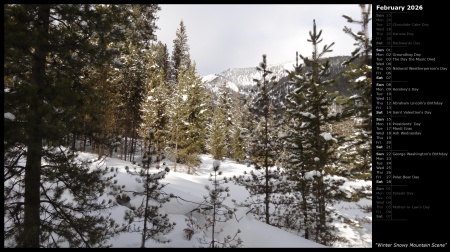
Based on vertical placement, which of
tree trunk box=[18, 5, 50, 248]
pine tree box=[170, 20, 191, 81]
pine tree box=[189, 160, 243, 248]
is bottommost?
pine tree box=[189, 160, 243, 248]

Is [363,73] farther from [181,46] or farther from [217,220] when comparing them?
[181,46]

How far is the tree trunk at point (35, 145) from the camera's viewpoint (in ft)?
20.1

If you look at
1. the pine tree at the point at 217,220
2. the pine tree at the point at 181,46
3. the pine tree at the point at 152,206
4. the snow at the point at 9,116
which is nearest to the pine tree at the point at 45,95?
the snow at the point at 9,116

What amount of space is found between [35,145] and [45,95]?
1313 mm

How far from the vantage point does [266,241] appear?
11.7 meters

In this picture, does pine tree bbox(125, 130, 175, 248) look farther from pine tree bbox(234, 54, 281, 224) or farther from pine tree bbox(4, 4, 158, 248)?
pine tree bbox(234, 54, 281, 224)

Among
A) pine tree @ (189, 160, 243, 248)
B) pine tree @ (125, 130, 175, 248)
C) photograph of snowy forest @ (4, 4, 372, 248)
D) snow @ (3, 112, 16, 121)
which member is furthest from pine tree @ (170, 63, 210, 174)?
snow @ (3, 112, 16, 121)

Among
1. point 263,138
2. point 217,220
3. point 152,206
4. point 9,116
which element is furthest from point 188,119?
point 9,116

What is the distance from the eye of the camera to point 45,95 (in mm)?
6609

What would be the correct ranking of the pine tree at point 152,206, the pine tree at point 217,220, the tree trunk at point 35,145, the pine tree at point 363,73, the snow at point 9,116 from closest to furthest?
the snow at point 9,116
the tree trunk at point 35,145
the pine tree at point 152,206
the pine tree at point 217,220
the pine tree at point 363,73

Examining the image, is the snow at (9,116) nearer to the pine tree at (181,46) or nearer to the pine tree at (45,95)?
the pine tree at (45,95)

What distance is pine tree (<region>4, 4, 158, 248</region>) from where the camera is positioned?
242 inches

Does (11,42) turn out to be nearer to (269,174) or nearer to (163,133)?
(269,174)
